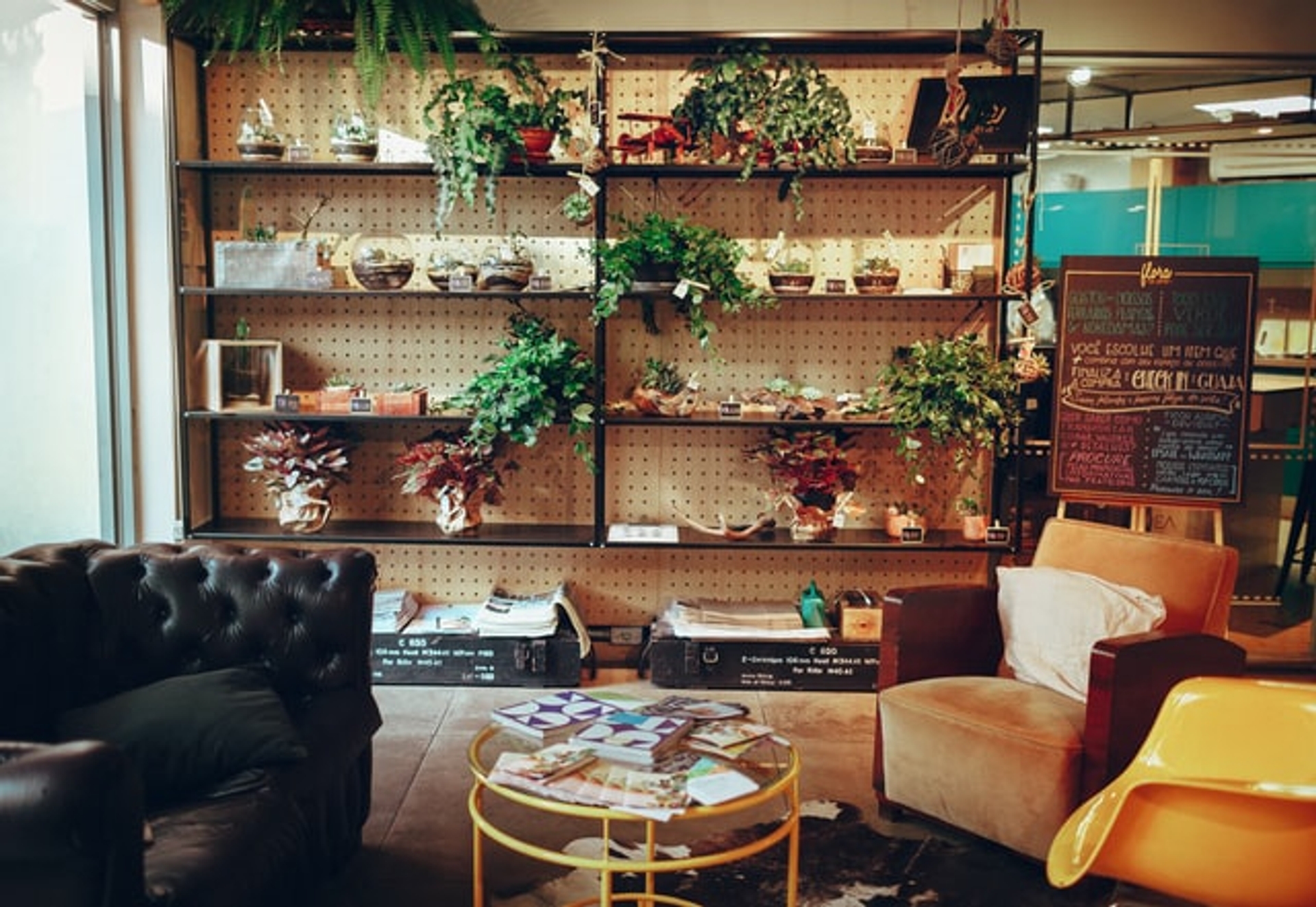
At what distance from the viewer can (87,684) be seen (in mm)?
2805

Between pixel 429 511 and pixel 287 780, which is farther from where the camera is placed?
pixel 429 511

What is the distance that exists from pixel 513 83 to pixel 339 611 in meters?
2.51

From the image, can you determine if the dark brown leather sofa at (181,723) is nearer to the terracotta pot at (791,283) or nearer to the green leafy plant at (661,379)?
the green leafy plant at (661,379)

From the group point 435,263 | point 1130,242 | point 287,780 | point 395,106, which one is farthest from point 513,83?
point 287,780

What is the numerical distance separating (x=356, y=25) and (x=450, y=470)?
1670mm

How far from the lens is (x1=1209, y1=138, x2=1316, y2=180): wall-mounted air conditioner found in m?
4.98

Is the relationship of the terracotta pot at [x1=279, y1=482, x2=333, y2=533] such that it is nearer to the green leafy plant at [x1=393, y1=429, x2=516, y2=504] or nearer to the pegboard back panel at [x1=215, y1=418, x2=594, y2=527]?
the pegboard back panel at [x1=215, y1=418, x2=594, y2=527]

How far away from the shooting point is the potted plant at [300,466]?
182 inches

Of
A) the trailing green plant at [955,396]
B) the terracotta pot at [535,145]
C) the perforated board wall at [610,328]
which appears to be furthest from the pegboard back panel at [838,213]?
the trailing green plant at [955,396]

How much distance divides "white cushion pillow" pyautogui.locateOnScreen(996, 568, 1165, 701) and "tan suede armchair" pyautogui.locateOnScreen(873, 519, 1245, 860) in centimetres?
5

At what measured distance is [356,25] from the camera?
4.40 meters

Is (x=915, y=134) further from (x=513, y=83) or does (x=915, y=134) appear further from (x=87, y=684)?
(x=87, y=684)

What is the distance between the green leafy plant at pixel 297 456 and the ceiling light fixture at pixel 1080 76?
327 cm

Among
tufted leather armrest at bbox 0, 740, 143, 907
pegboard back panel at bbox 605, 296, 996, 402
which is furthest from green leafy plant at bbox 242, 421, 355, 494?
tufted leather armrest at bbox 0, 740, 143, 907
